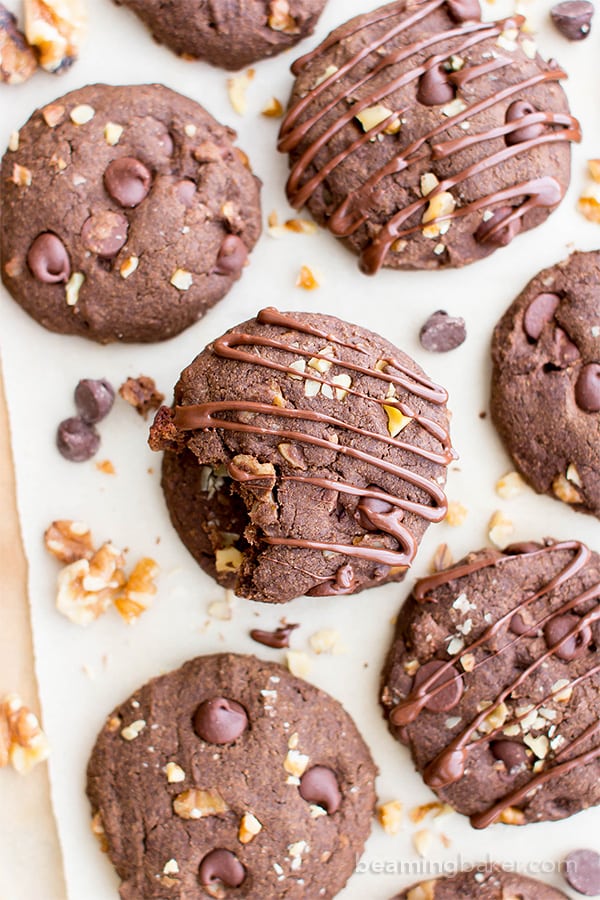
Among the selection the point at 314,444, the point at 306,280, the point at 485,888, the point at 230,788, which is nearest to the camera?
the point at 314,444

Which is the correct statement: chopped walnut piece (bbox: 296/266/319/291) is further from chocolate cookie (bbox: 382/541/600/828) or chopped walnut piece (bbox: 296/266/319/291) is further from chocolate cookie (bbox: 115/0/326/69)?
chocolate cookie (bbox: 382/541/600/828)

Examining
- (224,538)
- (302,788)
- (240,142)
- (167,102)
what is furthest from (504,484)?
(167,102)

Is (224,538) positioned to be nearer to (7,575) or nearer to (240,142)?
(7,575)

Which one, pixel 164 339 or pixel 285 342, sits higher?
pixel 285 342

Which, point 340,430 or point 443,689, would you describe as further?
point 443,689

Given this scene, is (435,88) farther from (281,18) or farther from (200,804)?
(200,804)

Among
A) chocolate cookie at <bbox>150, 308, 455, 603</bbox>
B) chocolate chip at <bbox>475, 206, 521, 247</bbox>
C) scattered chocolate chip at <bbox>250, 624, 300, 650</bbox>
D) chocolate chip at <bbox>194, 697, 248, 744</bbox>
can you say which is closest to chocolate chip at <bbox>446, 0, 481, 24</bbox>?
chocolate chip at <bbox>475, 206, 521, 247</bbox>

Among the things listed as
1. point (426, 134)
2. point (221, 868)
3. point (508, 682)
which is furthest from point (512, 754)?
point (426, 134)
